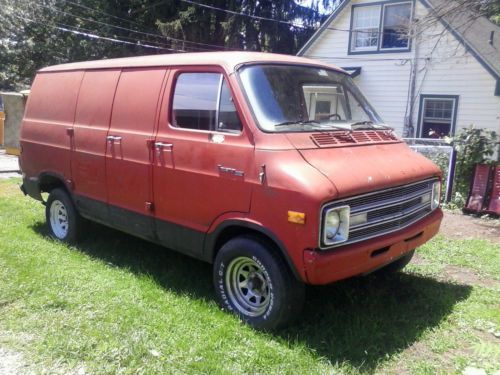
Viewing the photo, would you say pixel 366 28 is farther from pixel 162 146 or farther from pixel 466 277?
pixel 162 146

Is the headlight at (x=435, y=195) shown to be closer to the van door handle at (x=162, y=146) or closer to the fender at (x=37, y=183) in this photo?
the van door handle at (x=162, y=146)

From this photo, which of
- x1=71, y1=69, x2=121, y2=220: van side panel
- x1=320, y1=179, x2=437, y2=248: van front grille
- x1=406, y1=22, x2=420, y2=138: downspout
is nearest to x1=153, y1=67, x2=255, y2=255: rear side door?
x1=320, y1=179, x2=437, y2=248: van front grille

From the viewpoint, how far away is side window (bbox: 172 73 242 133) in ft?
13.2

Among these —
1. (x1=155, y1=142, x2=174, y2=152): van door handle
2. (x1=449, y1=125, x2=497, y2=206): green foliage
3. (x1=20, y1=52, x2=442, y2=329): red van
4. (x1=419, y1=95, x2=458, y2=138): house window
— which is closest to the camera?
(x1=20, y1=52, x2=442, y2=329): red van

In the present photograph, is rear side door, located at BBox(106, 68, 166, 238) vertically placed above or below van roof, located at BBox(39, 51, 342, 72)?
below

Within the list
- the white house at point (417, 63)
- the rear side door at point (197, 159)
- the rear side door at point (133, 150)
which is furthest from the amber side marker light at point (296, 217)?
the white house at point (417, 63)

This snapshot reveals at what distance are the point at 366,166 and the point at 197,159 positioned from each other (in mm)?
1387

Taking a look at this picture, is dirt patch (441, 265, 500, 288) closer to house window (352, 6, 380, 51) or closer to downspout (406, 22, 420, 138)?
downspout (406, 22, 420, 138)

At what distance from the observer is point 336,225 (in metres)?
3.42

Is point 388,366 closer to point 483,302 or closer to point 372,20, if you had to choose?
point 483,302

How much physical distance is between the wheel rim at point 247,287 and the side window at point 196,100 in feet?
3.87

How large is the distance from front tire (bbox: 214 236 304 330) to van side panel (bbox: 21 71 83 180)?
8.70ft

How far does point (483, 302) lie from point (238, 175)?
8.33 ft

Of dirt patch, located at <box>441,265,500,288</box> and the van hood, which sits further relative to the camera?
dirt patch, located at <box>441,265,500,288</box>
